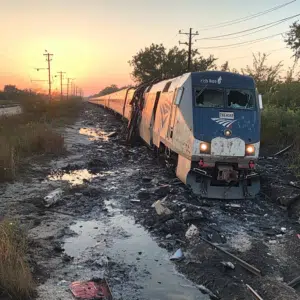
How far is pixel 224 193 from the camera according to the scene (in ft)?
29.7

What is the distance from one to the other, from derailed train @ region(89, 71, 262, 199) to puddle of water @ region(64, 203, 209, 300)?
2.26 m

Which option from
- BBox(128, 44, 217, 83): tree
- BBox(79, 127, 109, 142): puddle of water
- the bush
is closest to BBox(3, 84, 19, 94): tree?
BBox(128, 44, 217, 83): tree

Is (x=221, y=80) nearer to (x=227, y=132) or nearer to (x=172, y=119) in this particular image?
(x=227, y=132)

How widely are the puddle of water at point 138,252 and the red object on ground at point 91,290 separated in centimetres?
48

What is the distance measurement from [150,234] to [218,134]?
9.82 feet

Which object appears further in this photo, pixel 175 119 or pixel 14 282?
pixel 175 119

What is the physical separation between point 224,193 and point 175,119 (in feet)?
8.02

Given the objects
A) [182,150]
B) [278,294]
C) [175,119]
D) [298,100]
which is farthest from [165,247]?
[298,100]

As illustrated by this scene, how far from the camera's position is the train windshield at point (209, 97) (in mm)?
9281

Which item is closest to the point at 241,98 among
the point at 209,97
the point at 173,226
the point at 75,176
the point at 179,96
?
the point at 209,97

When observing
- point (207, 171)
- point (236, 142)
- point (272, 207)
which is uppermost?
point (236, 142)

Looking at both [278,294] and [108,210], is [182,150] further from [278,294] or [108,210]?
[278,294]

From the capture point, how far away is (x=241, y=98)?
373 inches

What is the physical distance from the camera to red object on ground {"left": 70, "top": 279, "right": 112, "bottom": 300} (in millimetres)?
4602
